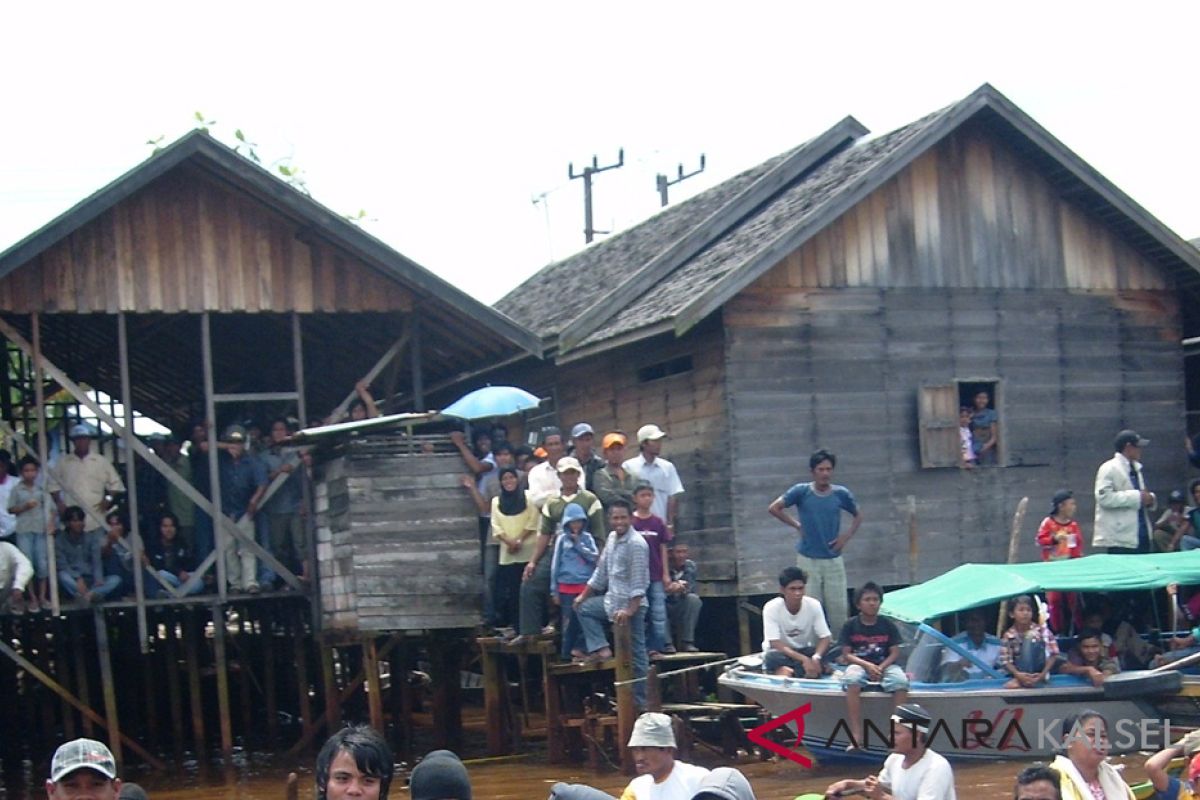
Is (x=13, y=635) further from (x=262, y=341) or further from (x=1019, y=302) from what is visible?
(x=1019, y=302)

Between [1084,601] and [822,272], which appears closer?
[1084,601]

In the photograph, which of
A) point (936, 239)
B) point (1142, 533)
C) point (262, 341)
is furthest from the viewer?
point (262, 341)

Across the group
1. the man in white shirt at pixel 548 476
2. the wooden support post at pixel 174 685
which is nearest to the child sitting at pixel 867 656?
the man in white shirt at pixel 548 476

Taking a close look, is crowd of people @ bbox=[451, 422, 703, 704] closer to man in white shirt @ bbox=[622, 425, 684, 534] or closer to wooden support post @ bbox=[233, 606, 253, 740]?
man in white shirt @ bbox=[622, 425, 684, 534]

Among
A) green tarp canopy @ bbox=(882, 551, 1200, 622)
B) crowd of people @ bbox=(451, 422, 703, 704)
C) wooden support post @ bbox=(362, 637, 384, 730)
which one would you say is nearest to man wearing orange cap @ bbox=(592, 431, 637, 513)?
crowd of people @ bbox=(451, 422, 703, 704)

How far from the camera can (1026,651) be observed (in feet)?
49.8

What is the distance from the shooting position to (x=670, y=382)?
19.6 metres

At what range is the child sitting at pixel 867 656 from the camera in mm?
14773

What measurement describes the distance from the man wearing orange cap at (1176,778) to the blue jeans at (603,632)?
5338 millimetres

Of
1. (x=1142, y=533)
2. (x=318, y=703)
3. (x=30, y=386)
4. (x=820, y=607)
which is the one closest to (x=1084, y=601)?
(x=1142, y=533)

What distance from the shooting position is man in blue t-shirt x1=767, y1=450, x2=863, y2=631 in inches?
640

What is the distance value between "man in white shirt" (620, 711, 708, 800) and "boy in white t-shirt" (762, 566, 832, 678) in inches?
221

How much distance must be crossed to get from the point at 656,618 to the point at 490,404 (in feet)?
9.98

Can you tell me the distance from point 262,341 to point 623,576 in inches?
301
